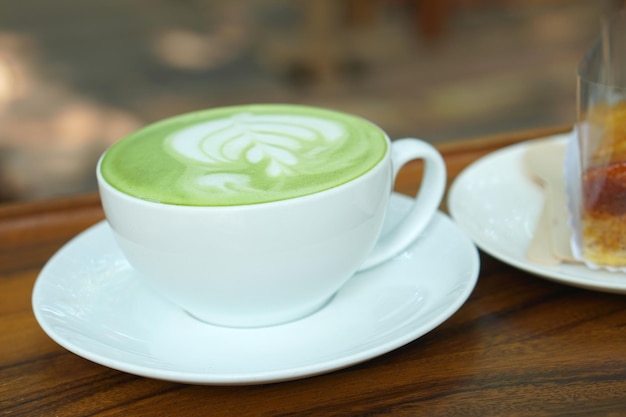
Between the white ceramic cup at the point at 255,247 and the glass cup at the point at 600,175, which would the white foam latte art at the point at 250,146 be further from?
the glass cup at the point at 600,175

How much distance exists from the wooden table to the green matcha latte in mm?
101

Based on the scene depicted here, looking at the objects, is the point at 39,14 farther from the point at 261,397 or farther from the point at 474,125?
the point at 261,397

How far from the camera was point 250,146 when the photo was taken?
466 mm

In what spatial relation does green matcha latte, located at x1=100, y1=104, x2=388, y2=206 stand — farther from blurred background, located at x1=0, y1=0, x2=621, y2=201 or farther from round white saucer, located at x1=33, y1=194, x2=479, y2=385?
blurred background, located at x1=0, y1=0, x2=621, y2=201

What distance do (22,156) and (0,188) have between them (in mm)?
172

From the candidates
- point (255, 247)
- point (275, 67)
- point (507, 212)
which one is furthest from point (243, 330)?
point (275, 67)

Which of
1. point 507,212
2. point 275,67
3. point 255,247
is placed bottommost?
point 275,67

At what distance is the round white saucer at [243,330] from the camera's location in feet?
1.27

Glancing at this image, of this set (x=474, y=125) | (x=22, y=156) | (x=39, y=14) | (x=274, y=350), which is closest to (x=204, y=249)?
(x=274, y=350)

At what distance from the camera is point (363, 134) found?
1.58ft

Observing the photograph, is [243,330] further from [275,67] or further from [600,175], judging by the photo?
[275,67]

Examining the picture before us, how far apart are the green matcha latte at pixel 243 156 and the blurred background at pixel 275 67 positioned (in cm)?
149

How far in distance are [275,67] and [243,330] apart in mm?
2301

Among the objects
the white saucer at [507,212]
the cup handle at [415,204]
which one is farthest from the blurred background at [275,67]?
the cup handle at [415,204]
